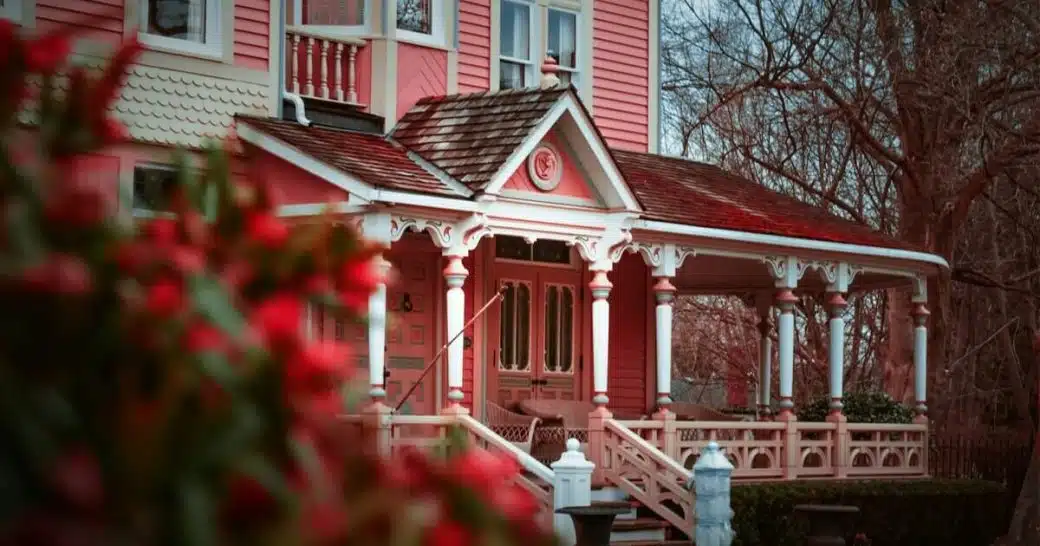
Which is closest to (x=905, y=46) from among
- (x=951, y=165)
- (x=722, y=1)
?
(x=951, y=165)

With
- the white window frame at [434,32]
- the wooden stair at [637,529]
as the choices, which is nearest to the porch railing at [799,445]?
the wooden stair at [637,529]

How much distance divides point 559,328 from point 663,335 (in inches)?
96.7

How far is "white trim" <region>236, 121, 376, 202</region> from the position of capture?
1728 cm

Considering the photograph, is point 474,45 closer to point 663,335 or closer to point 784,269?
point 663,335

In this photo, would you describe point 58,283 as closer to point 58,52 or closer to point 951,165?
point 58,52

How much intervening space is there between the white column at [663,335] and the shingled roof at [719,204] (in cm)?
82

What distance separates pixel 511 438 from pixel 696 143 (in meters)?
21.8

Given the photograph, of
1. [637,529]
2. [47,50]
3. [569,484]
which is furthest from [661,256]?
[47,50]

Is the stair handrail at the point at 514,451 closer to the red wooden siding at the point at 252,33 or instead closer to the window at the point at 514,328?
the window at the point at 514,328

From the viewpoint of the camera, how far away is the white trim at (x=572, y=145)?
18422 millimetres

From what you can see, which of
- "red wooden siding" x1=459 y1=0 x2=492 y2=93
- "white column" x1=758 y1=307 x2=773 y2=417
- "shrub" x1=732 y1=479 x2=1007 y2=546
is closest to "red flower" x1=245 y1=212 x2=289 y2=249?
"shrub" x1=732 y1=479 x2=1007 y2=546

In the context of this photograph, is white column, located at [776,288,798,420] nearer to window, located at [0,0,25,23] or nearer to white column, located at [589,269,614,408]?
white column, located at [589,269,614,408]

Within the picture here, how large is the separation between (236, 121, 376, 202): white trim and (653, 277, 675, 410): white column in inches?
187

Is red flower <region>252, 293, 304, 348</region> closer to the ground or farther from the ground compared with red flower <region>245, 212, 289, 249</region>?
closer to the ground
